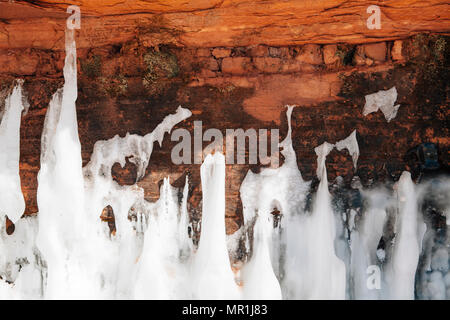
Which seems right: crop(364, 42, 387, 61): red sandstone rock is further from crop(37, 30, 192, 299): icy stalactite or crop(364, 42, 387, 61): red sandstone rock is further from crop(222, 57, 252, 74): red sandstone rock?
crop(37, 30, 192, 299): icy stalactite

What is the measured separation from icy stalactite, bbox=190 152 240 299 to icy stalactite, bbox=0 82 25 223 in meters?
1.65

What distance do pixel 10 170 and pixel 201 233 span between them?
5.94 feet

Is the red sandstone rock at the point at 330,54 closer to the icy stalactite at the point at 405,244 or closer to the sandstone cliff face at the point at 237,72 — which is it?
the sandstone cliff face at the point at 237,72

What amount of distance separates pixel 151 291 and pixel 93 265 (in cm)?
58

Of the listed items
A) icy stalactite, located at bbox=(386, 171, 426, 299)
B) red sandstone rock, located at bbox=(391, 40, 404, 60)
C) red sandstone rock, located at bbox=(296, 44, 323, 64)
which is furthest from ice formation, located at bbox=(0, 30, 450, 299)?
red sandstone rock, located at bbox=(296, 44, 323, 64)

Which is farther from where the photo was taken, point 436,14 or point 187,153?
point 187,153

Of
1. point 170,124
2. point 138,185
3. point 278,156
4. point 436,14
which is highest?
point 436,14

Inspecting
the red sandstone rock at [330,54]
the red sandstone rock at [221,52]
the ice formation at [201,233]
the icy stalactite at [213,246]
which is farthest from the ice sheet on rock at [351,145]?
the red sandstone rock at [221,52]

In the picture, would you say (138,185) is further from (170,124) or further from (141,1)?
(141,1)

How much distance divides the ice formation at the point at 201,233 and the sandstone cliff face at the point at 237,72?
93mm

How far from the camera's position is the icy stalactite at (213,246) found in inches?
141

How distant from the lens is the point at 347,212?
3.56m

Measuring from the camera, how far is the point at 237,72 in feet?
12.2

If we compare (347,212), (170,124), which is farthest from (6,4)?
(347,212)
